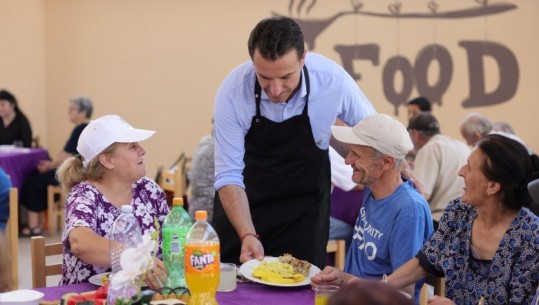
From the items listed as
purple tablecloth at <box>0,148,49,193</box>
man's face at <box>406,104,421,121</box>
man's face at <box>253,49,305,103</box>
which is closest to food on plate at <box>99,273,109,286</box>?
man's face at <box>253,49,305,103</box>

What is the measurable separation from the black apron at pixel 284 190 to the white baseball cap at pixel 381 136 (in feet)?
0.99

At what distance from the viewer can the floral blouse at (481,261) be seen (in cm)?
229

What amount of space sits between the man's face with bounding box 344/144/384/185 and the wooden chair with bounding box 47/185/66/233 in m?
→ 5.43

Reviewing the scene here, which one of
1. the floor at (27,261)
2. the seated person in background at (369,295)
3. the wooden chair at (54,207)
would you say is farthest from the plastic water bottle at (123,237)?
the wooden chair at (54,207)

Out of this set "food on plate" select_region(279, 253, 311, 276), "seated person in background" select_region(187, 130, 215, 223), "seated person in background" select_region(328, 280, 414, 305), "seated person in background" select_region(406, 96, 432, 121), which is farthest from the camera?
"seated person in background" select_region(406, 96, 432, 121)

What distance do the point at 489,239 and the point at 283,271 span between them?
0.68 meters

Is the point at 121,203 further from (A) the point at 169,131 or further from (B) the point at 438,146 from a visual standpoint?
(A) the point at 169,131

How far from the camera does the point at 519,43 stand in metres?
7.71

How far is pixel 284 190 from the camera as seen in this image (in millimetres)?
3064

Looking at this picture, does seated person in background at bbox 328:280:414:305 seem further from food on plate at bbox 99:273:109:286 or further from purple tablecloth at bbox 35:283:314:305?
food on plate at bbox 99:273:109:286

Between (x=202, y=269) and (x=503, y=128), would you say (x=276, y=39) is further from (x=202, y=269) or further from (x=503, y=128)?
(x=503, y=128)

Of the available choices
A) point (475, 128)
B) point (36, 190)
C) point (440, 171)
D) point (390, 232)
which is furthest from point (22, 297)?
point (36, 190)

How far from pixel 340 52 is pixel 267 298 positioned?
20.1 ft

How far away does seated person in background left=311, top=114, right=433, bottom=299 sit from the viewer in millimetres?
2594
